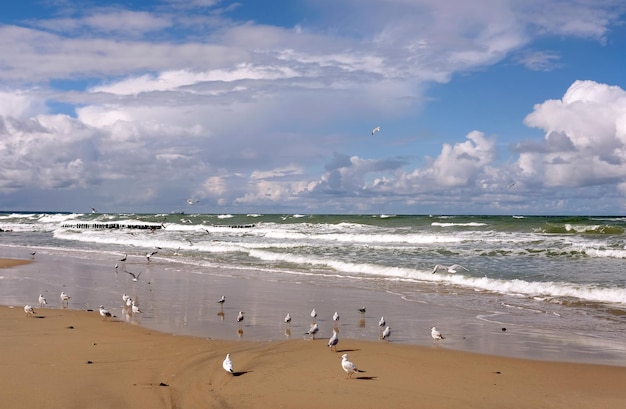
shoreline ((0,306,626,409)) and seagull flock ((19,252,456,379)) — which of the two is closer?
shoreline ((0,306,626,409))

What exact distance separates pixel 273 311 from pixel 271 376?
5935mm

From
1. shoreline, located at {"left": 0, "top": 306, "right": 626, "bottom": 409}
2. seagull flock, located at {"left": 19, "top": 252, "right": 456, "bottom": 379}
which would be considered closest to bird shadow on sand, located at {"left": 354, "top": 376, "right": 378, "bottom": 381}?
shoreline, located at {"left": 0, "top": 306, "right": 626, "bottom": 409}

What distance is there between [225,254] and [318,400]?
25.5 meters

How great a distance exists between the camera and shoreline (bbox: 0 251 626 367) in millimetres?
10945

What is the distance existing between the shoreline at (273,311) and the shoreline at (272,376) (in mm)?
843

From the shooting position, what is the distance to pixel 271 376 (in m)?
8.43

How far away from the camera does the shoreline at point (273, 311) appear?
10.9 m

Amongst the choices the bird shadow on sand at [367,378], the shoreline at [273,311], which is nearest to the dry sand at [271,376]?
the bird shadow on sand at [367,378]

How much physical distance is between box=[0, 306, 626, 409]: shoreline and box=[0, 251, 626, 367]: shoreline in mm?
843

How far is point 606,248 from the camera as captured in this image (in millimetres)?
28266

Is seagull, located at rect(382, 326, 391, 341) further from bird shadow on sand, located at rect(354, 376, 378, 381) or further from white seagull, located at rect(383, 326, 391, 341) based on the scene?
bird shadow on sand, located at rect(354, 376, 378, 381)

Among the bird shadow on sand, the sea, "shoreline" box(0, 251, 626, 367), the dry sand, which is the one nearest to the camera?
the dry sand

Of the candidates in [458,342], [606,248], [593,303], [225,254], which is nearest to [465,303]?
[593,303]

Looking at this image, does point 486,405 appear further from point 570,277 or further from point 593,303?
point 570,277
